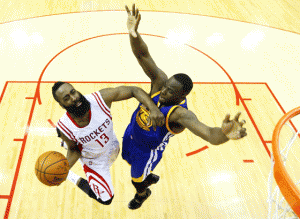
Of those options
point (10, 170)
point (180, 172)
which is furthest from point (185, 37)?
point (10, 170)

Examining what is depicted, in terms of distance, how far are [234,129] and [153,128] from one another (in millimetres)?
812

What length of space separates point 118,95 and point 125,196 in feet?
4.71

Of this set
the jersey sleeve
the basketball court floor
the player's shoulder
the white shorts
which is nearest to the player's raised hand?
the player's shoulder

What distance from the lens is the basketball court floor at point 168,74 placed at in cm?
336

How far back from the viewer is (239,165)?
151 inches

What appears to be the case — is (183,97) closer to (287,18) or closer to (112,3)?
(112,3)

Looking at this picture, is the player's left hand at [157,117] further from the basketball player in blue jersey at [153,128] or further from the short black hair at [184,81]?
the short black hair at [184,81]

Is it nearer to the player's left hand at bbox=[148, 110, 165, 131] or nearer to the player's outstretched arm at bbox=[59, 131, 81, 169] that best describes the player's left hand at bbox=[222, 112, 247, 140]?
the player's left hand at bbox=[148, 110, 165, 131]

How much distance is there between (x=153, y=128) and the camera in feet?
7.80

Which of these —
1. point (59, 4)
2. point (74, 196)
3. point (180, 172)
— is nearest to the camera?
point (74, 196)

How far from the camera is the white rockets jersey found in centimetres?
254

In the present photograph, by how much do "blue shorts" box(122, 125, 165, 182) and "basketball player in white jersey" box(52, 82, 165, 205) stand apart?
7.2 inches

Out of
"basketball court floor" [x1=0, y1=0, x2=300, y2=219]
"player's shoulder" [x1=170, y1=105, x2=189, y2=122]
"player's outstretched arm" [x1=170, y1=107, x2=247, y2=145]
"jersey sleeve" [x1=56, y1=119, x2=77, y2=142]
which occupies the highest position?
"player's outstretched arm" [x1=170, y1=107, x2=247, y2=145]

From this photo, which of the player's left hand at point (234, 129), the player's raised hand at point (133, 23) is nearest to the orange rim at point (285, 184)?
the player's left hand at point (234, 129)
